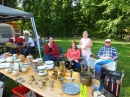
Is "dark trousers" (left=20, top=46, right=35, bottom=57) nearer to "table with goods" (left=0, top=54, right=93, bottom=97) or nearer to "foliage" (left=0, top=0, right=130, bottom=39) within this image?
"table with goods" (left=0, top=54, right=93, bottom=97)

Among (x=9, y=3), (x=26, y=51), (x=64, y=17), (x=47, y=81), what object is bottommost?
(x=26, y=51)

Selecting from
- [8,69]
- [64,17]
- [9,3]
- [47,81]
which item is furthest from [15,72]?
[9,3]

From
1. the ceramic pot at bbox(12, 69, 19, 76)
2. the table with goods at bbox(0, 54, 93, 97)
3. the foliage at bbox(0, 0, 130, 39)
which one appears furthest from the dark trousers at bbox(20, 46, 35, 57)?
the foliage at bbox(0, 0, 130, 39)

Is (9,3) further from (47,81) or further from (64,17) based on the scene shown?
(47,81)

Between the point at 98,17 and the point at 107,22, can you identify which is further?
the point at 98,17

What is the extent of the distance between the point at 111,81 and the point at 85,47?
269 cm

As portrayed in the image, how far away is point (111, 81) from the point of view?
1599mm

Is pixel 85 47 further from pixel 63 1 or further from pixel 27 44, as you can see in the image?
pixel 63 1

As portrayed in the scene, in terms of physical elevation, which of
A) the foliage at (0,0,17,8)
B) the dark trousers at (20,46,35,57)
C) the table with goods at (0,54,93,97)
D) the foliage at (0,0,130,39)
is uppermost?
the foliage at (0,0,17,8)

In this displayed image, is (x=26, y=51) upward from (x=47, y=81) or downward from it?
downward

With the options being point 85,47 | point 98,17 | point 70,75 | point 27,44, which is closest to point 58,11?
point 98,17

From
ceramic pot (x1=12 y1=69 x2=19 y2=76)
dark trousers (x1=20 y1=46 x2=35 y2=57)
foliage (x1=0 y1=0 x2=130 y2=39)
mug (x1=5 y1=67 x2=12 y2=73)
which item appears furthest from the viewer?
foliage (x1=0 y1=0 x2=130 y2=39)

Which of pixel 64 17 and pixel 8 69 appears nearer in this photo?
pixel 8 69

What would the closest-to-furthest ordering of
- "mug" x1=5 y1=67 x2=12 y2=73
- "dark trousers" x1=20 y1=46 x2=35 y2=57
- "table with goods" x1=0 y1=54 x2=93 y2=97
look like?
"table with goods" x1=0 y1=54 x2=93 y2=97 < "mug" x1=5 y1=67 x2=12 y2=73 < "dark trousers" x1=20 y1=46 x2=35 y2=57
